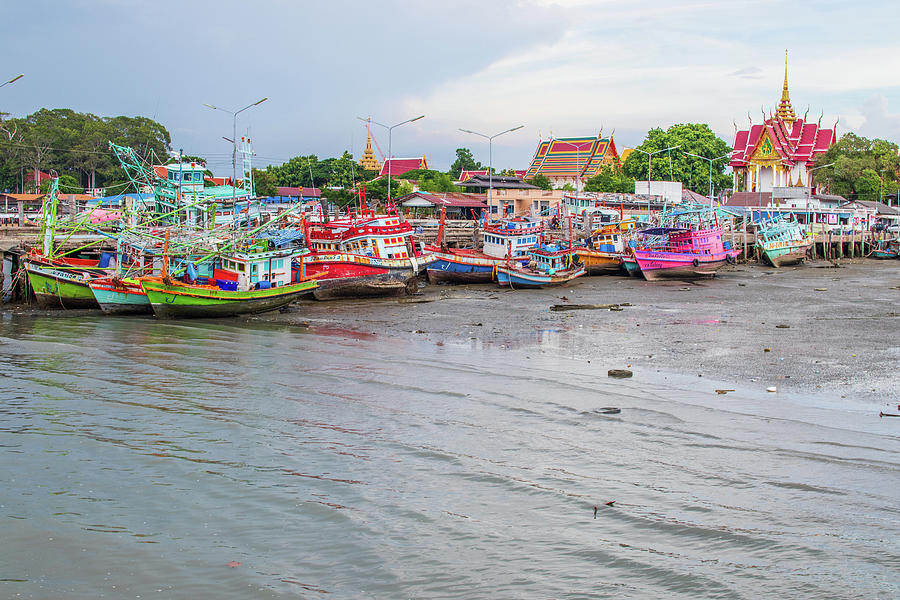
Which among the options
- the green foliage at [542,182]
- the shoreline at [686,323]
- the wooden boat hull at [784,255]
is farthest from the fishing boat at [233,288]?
the green foliage at [542,182]

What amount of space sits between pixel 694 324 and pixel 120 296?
18139 mm

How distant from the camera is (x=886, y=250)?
193 ft

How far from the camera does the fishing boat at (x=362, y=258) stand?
30969 millimetres

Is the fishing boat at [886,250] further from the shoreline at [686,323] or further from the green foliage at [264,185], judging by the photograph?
the green foliage at [264,185]

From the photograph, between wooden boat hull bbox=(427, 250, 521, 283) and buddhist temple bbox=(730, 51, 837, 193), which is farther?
buddhist temple bbox=(730, 51, 837, 193)

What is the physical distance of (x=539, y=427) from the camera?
11930mm

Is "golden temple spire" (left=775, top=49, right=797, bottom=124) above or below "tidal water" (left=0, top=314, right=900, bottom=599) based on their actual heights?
above

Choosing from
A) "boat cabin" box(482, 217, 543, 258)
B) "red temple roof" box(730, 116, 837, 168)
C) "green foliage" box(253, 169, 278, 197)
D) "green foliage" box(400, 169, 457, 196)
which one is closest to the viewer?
"boat cabin" box(482, 217, 543, 258)

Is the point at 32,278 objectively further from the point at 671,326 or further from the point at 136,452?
the point at 671,326

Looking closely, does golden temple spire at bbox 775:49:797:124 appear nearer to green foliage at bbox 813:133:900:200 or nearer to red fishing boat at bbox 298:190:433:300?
green foliage at bbox 813:133:900:200

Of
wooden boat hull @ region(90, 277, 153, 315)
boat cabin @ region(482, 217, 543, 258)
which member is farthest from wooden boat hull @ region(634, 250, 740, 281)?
wooden boat hull @ region(90, 277, 153, 315)

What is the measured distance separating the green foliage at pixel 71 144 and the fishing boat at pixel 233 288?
43.4 metres

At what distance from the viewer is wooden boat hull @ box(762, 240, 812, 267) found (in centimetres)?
4850

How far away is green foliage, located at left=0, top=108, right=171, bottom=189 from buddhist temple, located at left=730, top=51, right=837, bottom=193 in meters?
61.6
